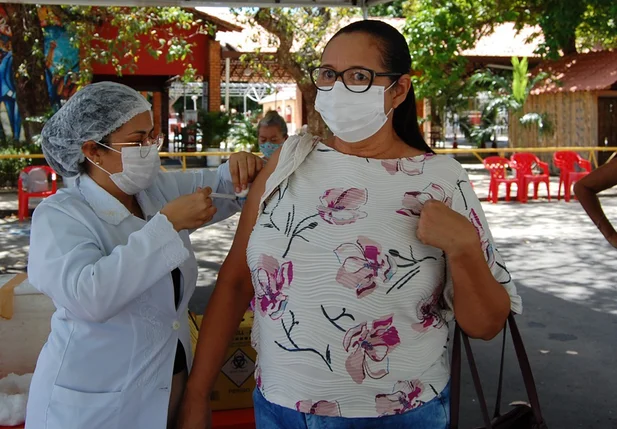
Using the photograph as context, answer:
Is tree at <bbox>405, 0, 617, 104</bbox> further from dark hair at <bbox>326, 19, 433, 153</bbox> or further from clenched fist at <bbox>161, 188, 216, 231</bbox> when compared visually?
clenched fist at <bbox>161, 188, 216, 231</bbox>

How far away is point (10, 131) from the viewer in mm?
20344

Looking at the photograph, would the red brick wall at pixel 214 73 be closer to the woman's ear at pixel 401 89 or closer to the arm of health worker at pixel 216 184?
the arm of health worker at pixel 216 184

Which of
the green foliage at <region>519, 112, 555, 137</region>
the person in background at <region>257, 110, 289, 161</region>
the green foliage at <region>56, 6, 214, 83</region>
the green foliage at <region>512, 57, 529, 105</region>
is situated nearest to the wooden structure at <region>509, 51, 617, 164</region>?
the green foliage at <region>519, 112, 555, 137</region>

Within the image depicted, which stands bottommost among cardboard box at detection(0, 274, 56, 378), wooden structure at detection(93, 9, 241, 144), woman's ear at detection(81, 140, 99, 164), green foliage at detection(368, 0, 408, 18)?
cardboard box at detection(0, 274, 56, 378)

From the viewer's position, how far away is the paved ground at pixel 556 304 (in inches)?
184

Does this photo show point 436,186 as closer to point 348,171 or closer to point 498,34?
point 348,171

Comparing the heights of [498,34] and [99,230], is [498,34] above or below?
above

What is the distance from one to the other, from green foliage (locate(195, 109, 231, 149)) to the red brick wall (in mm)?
865

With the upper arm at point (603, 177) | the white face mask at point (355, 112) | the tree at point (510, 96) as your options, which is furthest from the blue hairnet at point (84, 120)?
the tree at point (510, 96)

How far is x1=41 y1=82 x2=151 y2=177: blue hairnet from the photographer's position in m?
2.06

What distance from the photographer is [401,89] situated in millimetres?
1930

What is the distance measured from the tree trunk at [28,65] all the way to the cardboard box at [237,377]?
47.6 feet

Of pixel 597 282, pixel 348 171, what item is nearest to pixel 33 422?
pixel 348 171

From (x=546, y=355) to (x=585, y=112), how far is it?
56.0ft
